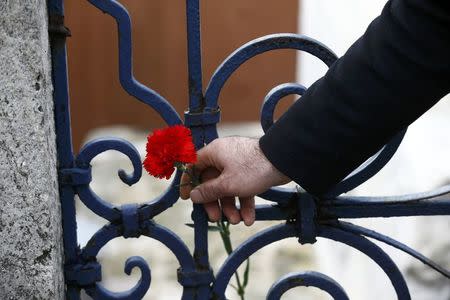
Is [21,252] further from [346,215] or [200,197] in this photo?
[346,215]

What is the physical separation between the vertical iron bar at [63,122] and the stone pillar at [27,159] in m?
0.03

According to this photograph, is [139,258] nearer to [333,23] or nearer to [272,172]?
[272,172]

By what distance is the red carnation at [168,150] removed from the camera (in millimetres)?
1422

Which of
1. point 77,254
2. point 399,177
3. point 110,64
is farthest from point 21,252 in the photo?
point 110,64

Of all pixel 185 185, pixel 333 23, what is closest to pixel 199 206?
pixel 185 185

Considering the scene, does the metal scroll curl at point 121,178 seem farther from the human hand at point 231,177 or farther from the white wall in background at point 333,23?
the white wall in background at point 333,23

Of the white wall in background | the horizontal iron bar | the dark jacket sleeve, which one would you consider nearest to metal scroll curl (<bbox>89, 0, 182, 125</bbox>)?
the dark jacket sleeve

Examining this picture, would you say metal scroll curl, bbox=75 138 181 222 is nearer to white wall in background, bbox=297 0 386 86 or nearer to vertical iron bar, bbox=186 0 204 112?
vertical iron bar, bbox=186 0 204 112

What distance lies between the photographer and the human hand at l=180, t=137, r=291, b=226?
1448 mm

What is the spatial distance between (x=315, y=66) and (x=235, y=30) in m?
1.63

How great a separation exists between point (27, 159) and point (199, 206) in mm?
376

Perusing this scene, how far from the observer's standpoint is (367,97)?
1.32 metres

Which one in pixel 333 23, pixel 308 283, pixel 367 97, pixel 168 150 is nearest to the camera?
pixel 367 97

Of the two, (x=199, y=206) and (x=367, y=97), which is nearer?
(x=367, y=97)
